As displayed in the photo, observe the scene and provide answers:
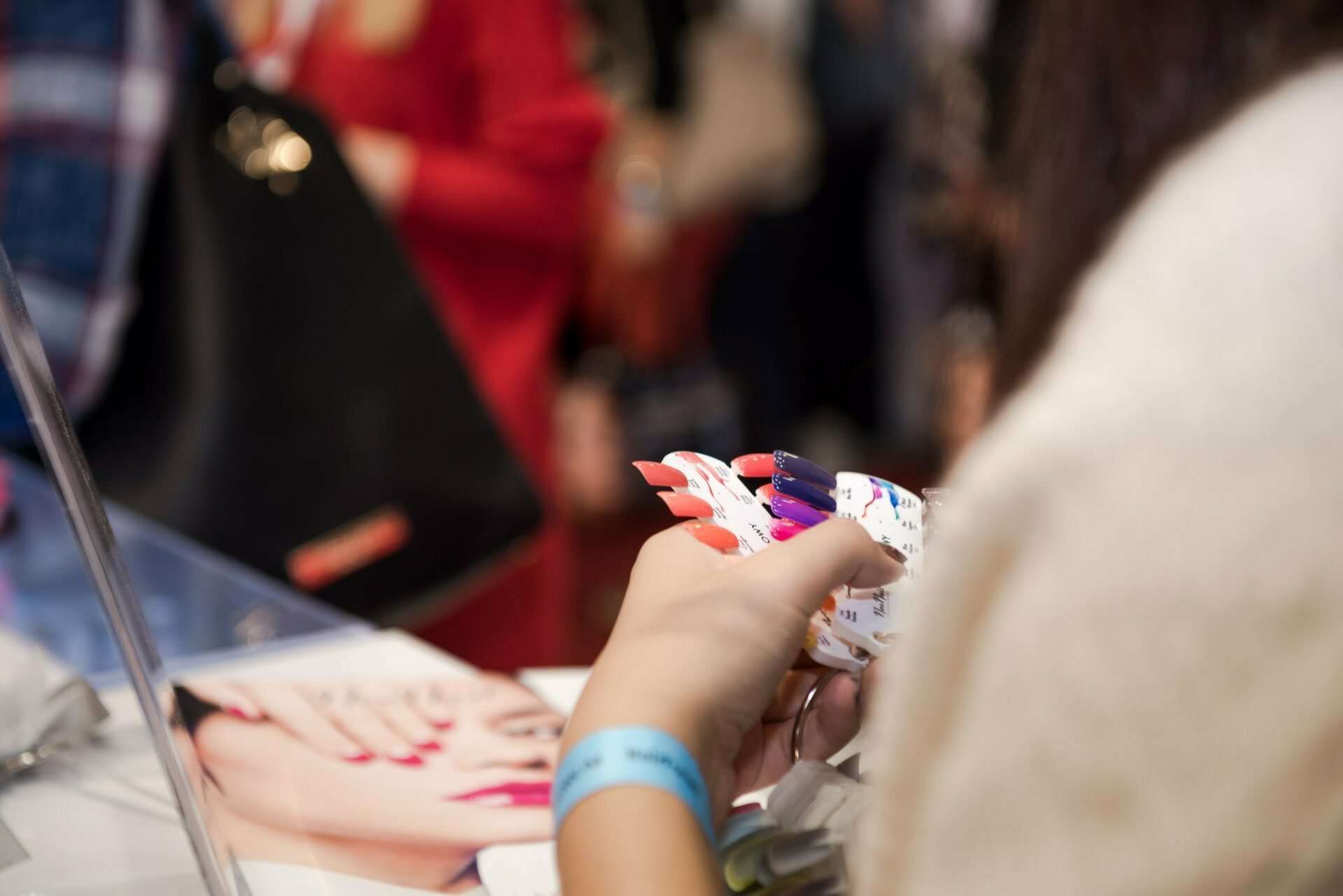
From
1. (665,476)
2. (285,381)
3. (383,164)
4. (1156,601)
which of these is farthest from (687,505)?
(383,164)

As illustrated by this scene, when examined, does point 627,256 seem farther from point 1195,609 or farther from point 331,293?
point 1195,609

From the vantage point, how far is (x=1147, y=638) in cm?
20

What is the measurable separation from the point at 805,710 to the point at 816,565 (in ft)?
0.19

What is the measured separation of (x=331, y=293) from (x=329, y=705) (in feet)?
1.32

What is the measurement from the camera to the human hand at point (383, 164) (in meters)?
0.93

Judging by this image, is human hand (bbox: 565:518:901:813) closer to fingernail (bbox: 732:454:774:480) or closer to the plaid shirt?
fingernail (bbox: 732:454:774:480)

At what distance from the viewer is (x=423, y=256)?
1.02 metres

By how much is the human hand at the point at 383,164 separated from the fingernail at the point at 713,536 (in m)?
0.66

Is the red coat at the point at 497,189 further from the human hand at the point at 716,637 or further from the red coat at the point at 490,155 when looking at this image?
the human hand at the point at 716,637

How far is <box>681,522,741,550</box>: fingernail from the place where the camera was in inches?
13.6

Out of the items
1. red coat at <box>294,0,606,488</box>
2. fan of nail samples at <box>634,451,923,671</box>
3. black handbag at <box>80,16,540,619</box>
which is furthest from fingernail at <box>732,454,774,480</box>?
red coat at <box>294,0,606,488</box>

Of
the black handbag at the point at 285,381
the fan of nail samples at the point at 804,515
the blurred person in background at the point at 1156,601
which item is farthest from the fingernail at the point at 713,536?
the black handbag at the point at 285,381

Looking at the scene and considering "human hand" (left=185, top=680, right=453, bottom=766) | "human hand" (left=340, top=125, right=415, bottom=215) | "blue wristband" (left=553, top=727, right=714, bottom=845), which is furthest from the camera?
"human hand" (left=340, top=125, right=415, bottom=215)

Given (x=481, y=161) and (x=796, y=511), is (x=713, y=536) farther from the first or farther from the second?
(x=481, y=161)
